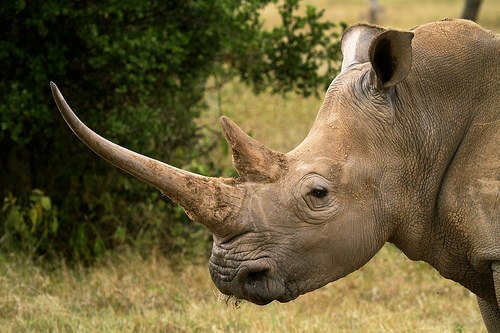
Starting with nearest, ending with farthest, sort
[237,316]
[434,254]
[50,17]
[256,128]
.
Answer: [434,254] < [237,316] < [50,17] < [256,128]

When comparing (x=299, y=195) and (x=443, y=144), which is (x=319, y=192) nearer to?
(x=299, y=195)

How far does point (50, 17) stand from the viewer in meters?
8.91

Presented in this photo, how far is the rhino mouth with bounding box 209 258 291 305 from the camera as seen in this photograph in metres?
5.14

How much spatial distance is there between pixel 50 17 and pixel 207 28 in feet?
4.62

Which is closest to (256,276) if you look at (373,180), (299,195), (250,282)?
(250,282)

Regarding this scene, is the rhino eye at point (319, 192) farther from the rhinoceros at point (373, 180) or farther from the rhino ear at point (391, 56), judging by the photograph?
the rhino ear at point (391, 56)

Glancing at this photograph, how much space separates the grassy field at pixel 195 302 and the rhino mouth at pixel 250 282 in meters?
1.46

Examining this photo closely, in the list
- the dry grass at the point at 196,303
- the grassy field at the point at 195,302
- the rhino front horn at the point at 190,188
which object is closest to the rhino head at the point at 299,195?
the rhino front horn at the point at 190,188

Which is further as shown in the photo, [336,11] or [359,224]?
[336,11]

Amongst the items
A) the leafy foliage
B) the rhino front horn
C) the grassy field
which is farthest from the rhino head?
the leafy foliage

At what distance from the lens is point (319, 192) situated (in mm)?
5238

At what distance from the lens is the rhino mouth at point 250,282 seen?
16.9 ft

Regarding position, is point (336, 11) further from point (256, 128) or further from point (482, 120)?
point (482, 120)

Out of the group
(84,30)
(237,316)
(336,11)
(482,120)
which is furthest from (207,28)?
(336,11)
